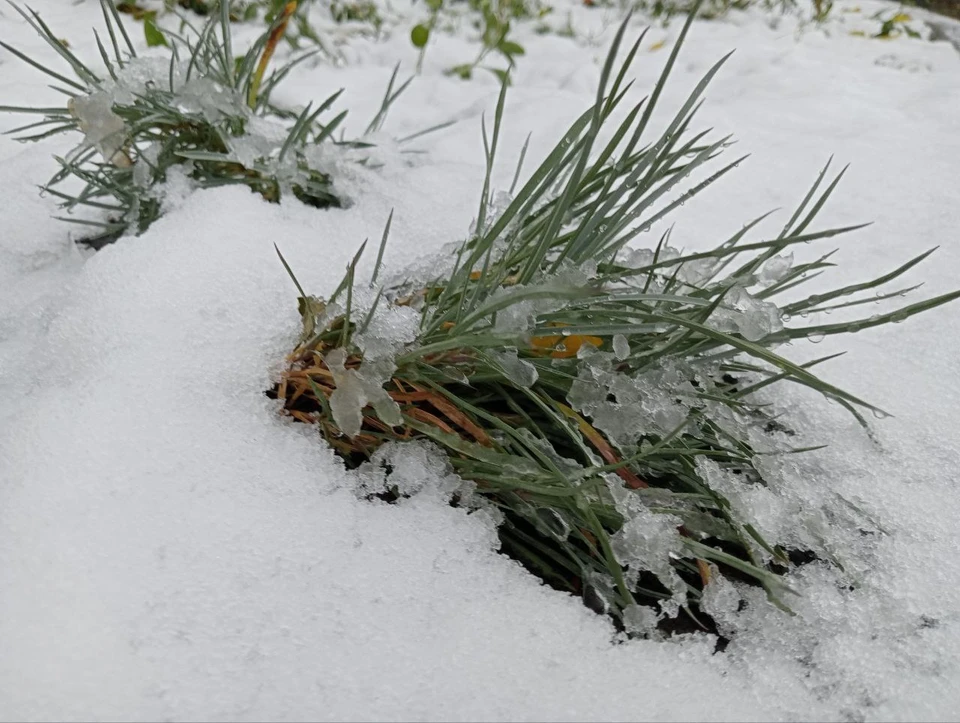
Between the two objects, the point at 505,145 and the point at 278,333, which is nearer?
the point at 278,333

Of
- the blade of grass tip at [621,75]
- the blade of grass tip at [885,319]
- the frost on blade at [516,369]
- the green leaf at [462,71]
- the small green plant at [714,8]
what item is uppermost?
the blade of grass tip at [621,75]

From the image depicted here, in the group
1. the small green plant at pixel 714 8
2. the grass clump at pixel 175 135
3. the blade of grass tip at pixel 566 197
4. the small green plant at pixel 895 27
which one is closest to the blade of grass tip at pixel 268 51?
the grass clump at pixel 175 135

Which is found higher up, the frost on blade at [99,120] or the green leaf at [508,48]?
the frost on blade at [99,120]

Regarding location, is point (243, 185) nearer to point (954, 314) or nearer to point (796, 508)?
point (796, 508)

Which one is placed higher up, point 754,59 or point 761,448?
point 754,59

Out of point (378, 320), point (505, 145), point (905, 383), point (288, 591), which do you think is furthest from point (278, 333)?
point (505, 145)

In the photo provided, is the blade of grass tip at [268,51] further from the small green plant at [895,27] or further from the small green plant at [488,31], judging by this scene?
the small green plant at [895,27]

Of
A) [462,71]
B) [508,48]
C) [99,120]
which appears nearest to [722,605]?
[99,120]

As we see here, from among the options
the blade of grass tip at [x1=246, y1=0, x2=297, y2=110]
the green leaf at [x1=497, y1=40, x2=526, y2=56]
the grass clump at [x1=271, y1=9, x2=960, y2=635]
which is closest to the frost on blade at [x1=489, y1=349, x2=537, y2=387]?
the grass clump at [x1=271, y1=9, x2=960, y2=635]
